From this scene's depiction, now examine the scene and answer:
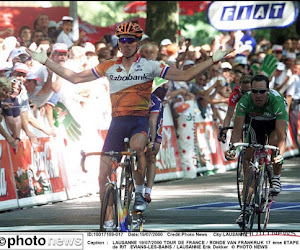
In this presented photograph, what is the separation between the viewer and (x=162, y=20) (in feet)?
86.2

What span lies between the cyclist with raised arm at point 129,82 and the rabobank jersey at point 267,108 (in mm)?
1277

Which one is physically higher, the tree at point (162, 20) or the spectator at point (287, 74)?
the tree at point (162, 20)

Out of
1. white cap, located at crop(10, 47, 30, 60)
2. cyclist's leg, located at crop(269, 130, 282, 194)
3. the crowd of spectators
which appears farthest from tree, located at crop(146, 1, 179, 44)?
cyclist's leg, located at crop(269, 130, 282, 194)

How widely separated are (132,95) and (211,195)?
224 inches

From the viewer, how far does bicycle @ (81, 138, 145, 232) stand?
11.2 meters

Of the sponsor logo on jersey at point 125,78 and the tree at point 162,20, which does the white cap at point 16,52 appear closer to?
the sponsor logo on jersey at point 125,78

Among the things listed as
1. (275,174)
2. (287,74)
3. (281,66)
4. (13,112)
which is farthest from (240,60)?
(275,174)

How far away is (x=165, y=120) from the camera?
69.6 feet

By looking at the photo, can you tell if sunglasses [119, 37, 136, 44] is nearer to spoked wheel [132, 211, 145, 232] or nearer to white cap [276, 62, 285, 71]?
spoked wheel [132, 211, 145, 232]

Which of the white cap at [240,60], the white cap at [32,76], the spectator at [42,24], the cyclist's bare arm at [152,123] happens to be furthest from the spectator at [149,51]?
the white cap at [240,60]

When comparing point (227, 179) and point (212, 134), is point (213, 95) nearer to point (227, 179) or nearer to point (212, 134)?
point (212, 134)

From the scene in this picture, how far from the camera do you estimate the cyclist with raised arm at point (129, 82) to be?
12297 mm

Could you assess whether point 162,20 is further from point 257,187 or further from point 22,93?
point 257,187

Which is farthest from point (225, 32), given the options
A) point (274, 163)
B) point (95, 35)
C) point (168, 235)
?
point (168, 235)
